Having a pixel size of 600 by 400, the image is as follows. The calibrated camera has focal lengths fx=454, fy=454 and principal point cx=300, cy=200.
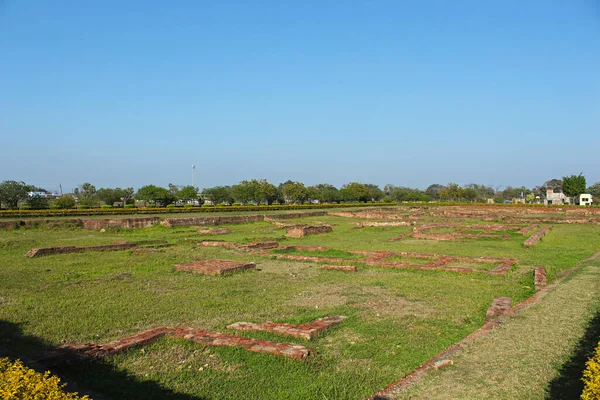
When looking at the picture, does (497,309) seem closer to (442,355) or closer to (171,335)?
(442,355)

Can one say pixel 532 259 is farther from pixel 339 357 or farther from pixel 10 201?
pixel 10 201

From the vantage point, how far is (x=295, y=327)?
5199 mm

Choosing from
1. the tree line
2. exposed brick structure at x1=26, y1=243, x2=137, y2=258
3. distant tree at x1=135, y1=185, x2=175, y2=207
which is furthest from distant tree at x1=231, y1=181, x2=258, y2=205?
exposed brick structure at x1=26, y1=243, x2=137, y2=258

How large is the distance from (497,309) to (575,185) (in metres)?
54.7

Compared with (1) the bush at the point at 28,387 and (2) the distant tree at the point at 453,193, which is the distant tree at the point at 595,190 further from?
(1) the bush at the point at 28,387

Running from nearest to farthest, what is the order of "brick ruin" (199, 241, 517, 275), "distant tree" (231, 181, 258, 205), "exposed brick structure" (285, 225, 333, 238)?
"brick ruin" (199, 241, 517, 275)
"exposed brick structure" (285, 225, 333, 238)
"distant tree" (231, 181, 258, 205)

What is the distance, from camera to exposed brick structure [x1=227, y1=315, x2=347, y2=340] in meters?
4.99

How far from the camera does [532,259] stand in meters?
10.8

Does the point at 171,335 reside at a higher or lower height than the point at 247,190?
lower

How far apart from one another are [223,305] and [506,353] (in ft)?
12.5

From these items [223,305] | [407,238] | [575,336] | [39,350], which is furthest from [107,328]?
[407,238]

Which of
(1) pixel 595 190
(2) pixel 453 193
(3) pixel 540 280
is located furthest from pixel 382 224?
(1) pixel 595 190

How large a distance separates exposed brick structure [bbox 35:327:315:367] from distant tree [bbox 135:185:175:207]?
4449 centimetres

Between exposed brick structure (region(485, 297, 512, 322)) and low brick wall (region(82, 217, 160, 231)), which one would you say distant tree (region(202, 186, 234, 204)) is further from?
exposed brick structure (region(485, 297, 512, 322))
